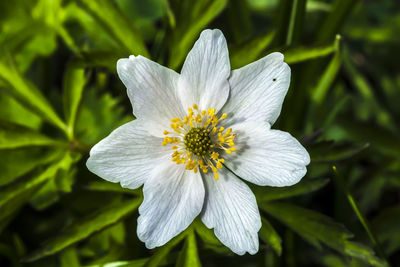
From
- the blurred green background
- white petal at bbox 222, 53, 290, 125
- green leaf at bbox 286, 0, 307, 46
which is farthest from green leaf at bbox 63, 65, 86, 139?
green leaf at bbox 286, 0, 307, 46

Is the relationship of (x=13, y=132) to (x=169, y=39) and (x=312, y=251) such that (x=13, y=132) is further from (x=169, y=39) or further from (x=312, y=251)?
(x=312, y=251)

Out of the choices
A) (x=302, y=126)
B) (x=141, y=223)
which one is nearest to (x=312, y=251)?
(x=302, y=126)

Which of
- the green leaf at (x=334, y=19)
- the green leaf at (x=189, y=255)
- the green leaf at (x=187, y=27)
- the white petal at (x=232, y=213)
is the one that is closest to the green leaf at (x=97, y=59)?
the green leaf at (x=187, y=27)

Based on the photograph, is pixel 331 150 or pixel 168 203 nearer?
pixel 168 203

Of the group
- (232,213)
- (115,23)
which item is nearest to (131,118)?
(115,23)

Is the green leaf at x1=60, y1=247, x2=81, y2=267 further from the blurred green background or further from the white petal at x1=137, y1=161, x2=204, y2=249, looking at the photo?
the white petal at x1=137, y1=161, x2=204, y2=249

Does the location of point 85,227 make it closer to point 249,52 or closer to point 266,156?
point 266,156
